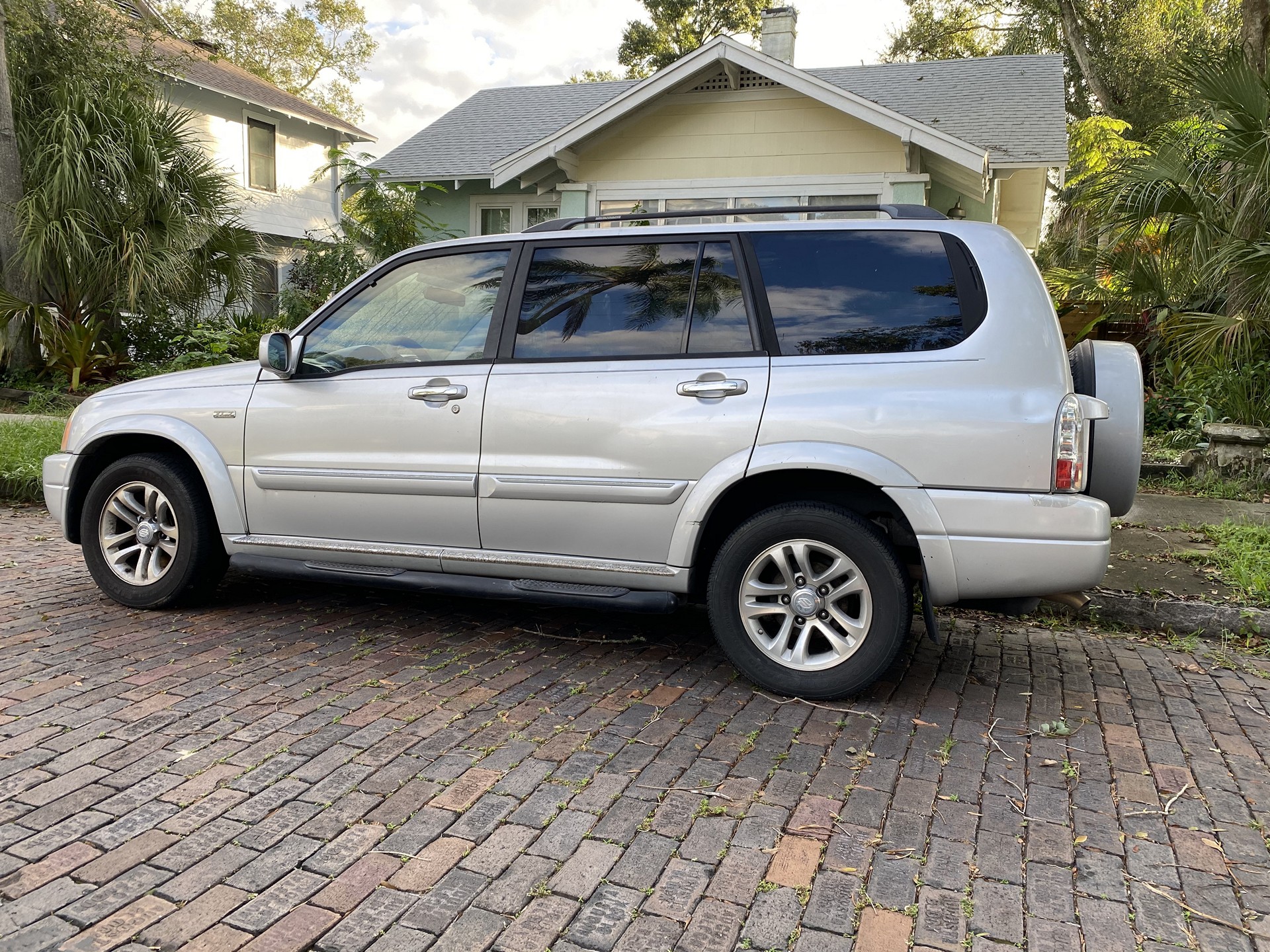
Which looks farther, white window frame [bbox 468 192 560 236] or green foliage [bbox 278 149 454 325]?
white window frame [bbox 468 192 560 236]

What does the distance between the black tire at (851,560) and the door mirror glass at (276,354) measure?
2.27 m

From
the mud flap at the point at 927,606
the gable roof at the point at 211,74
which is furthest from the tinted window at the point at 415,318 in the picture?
the gable roof at the point at 211,74

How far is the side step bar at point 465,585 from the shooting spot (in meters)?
4.24

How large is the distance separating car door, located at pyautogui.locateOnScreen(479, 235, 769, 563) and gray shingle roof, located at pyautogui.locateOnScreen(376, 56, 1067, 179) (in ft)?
30.6

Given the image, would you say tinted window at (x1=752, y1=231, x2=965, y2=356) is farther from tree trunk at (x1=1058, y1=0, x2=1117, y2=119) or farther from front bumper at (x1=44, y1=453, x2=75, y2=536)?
tree trunk at (x1=1058, y1=0, x2=1117, y2=119)

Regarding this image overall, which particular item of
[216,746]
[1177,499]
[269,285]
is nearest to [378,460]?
Result: [216,746]

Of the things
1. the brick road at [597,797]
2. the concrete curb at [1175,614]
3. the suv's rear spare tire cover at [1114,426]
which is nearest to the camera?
the brick road at [597,797]

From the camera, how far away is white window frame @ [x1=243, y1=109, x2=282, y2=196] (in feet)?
76.2

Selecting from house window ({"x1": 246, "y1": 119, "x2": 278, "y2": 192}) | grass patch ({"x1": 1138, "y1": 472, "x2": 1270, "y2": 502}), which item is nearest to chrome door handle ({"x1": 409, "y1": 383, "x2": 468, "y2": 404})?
grass patch ({"x1": 1138, "y1": 472, "x2": 1270, "y2": 502})

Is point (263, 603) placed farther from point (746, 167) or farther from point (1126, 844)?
point (746, 167)

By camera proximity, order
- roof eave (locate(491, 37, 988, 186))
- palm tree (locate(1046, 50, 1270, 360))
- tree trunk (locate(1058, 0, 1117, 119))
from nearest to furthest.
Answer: palm tree (locate(1046, 50, 1270, 360))
roof eave (locate(491, 37, 988, 186))
tree trunk (locate(1058, 0, 1117, 119))

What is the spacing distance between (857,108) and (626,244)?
9315mm

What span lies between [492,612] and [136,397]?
7.00 feet

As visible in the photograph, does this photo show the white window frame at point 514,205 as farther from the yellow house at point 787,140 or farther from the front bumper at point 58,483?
the front bumper at point 58,483
